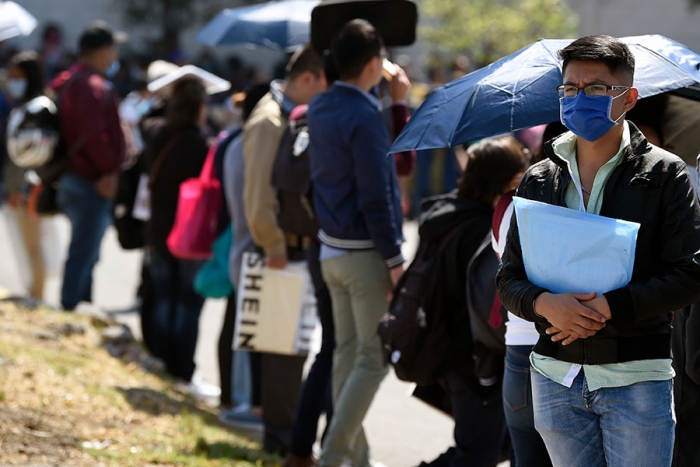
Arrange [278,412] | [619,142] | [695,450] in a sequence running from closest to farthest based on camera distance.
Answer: [619,142] < [695,450] < [278,412]

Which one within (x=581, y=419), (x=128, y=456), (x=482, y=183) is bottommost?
(x=128, y=456)

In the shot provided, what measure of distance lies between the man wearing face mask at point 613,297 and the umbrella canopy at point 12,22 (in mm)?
7374

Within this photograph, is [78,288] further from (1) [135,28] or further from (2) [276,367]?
(1) [135,28]

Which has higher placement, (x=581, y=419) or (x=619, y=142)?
(x=619, y=142)

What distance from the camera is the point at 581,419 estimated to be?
132 inches

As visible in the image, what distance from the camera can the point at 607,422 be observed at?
3297 millimetres

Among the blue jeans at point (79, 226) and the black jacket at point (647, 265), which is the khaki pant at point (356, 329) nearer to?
the black jacket at point (647, 265)

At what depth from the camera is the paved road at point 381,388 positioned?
6.51 metres

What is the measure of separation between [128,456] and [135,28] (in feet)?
86.9

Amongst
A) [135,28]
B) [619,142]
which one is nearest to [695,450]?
[619,142]

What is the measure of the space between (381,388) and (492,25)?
17794mm

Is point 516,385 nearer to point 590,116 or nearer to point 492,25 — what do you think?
point 590,116

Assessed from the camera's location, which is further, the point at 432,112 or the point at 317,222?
the point at 317,222

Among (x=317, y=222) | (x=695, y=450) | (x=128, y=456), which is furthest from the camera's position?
(x=317, y=222)
